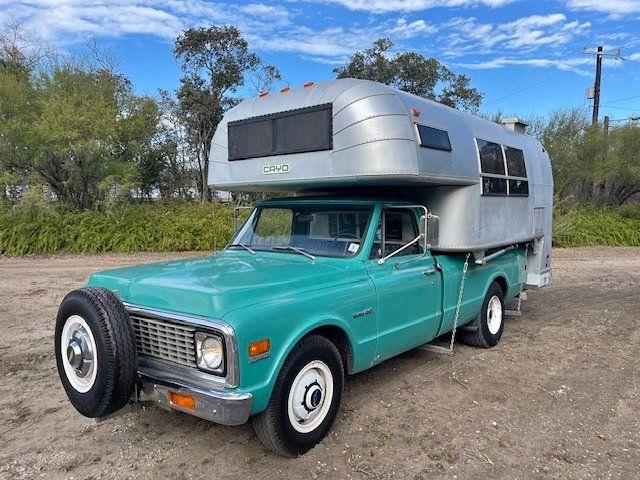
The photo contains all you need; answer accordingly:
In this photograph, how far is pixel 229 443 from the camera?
3.72 metres

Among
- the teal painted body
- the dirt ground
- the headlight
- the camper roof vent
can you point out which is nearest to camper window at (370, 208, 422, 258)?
the teal painted body

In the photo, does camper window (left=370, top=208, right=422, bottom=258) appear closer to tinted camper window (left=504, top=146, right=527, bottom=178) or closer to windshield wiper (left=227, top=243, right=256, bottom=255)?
windshield wiper (left=227, top=243, right=256, bottom=255)

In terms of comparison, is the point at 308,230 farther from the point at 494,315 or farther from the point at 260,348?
the point at 494,315

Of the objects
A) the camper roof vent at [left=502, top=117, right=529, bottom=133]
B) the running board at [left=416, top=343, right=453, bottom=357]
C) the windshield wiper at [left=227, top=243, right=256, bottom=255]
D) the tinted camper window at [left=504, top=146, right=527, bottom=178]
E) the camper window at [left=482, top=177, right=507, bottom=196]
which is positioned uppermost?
the camper roof vent at [left=502, top=117, right=529, bottom=133]

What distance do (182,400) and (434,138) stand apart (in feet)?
10.7

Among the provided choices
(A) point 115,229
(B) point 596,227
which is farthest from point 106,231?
(B) point 596,227

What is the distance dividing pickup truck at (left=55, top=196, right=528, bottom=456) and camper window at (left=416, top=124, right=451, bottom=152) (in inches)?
25.1

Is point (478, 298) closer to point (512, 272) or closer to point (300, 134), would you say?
point (512, 272)

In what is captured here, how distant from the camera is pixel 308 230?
4.75 meters

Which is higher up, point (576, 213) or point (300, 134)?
point (300, 134)

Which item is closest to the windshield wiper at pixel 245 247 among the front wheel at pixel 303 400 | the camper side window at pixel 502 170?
the front wheel at pixel 303 400

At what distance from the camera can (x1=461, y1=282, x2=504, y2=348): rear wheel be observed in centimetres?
599

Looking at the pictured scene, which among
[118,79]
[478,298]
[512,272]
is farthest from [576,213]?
[118,79]

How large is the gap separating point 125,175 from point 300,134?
12550mm
